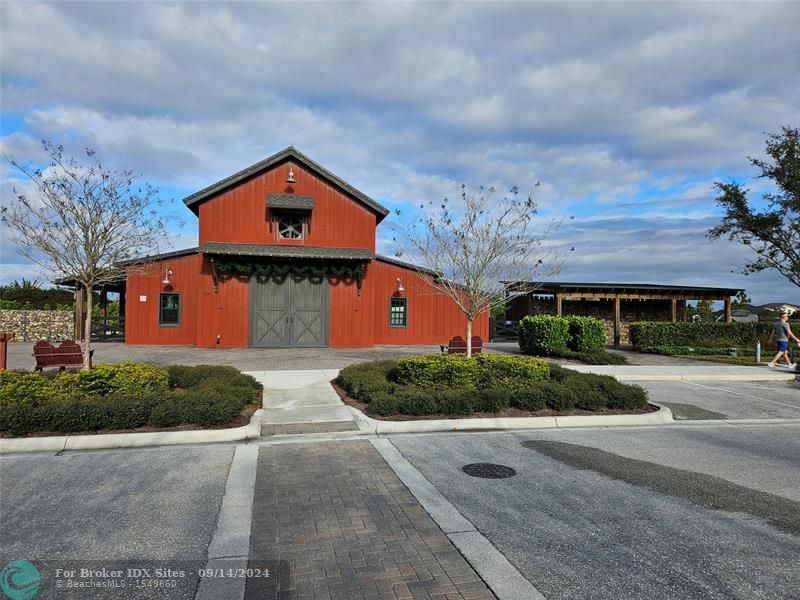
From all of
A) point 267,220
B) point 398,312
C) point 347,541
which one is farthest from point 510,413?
point 267,220

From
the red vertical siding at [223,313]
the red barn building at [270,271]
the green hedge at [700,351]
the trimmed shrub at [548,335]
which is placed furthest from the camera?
the green hedge at [700,351]

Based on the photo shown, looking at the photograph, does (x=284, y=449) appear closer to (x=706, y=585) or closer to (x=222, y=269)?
(x=706, y=585)

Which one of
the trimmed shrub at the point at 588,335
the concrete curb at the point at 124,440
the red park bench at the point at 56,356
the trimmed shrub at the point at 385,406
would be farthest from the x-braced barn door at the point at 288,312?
the concrete curb at the point at 124,440

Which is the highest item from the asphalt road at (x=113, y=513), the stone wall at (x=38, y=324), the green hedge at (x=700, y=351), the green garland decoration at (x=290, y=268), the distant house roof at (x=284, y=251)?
the distant house roof at (x=284, y=251)

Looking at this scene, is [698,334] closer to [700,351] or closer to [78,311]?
[700,351]

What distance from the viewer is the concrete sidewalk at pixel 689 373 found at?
14.0m

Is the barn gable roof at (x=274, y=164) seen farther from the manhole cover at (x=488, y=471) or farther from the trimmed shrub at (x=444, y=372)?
the manhole cover at (x=488, y=471)

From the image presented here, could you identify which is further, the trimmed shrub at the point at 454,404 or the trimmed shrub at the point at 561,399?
the trimmed shrub at the point at 561,399

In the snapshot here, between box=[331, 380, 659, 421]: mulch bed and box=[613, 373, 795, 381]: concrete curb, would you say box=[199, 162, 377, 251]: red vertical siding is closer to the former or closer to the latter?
box=[613, 373, 795, 381]: concrete curb

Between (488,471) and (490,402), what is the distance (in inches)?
109

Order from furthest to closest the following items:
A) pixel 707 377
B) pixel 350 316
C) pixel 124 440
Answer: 1. pixel 350 316
2. pixel 707 377
3. pixel 124 440

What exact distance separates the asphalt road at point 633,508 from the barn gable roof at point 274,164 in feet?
53.6

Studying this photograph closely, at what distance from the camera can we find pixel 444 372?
9.59 meters

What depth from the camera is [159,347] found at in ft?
66.2
